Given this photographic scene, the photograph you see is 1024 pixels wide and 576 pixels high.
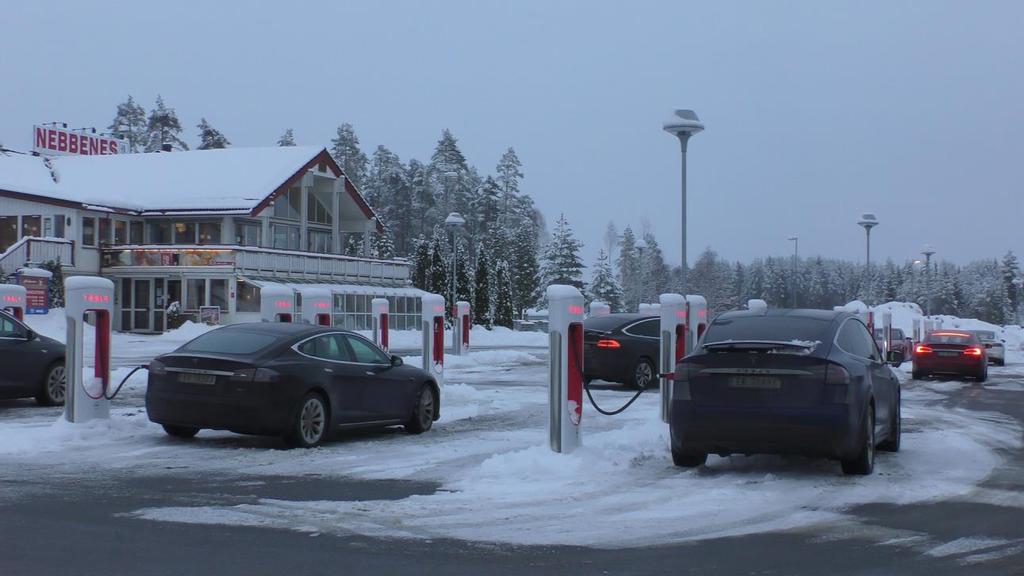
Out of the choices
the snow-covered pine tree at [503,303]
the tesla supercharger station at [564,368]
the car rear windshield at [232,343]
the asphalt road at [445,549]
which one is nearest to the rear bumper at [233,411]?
the car rear windshield at [232,343]

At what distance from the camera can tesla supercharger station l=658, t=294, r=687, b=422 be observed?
14156 mm

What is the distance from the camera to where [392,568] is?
6.63m

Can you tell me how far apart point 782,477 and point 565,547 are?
11.9 feet

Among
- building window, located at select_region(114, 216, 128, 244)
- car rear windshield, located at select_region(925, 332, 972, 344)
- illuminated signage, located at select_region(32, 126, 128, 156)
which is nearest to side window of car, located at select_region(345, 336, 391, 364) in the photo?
car rear windshield, located at select_region(925, 332, 972, 344)

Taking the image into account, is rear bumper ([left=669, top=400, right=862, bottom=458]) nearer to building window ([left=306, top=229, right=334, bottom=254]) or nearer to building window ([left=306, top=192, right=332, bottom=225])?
building window ([left=306, top=229, right=334, bottom=254])

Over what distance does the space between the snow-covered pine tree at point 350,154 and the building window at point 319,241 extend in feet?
190

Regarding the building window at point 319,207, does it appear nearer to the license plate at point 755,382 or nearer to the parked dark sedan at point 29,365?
the parked dark sedan at point 29,365

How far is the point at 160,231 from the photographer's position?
172 ft

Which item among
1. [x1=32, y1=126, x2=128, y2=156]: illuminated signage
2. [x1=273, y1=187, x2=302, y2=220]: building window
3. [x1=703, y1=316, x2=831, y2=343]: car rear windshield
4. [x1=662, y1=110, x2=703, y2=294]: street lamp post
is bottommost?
[x1=703, y1=316, x2=831, y2=343]: car rear windshield

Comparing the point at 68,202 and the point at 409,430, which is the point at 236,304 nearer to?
the point at 68,202

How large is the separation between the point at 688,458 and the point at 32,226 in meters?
43.2

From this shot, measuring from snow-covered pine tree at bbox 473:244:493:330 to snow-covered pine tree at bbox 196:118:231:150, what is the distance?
58097 mm

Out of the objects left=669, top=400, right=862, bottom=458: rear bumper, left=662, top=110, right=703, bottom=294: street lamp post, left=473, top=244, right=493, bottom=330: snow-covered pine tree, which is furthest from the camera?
left=473, top=244, right=493, bottom=330: snow-covered pine tree

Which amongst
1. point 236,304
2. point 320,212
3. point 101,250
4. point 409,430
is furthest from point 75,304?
point 320,212
